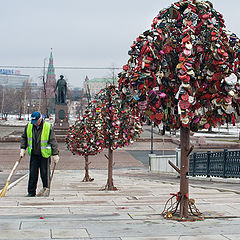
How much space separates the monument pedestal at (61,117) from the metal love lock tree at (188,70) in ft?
136

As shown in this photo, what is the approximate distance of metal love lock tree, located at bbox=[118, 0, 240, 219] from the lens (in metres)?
6.01

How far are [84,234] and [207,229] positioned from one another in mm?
1530

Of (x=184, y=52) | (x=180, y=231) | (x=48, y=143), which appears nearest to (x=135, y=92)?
(x=184, y=52)

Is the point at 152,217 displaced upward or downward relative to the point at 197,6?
downward

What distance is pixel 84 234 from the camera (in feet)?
16.4

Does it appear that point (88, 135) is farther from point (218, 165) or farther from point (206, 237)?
point (206, 237)

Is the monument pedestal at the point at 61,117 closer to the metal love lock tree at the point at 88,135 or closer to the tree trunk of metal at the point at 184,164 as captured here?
the metal love lock tree at the point at 88,135

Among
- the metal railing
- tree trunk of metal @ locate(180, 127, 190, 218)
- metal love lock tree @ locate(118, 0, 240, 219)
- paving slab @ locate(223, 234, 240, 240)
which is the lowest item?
the metal railing

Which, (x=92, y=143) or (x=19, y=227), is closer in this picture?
(x=19, y=227)

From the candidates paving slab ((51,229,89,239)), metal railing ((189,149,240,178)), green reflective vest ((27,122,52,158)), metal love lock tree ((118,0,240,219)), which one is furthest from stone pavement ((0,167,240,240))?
metal railing ((189,149,240,178))

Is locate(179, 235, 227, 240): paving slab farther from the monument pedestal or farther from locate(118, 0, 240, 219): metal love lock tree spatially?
the monument pedestal

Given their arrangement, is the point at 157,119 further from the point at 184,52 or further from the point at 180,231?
the point at 180,231

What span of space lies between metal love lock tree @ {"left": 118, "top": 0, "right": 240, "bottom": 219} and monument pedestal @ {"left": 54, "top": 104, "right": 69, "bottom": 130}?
41314mm

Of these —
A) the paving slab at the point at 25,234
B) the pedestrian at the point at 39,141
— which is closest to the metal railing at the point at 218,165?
the pedestrian at the point at 39,141
